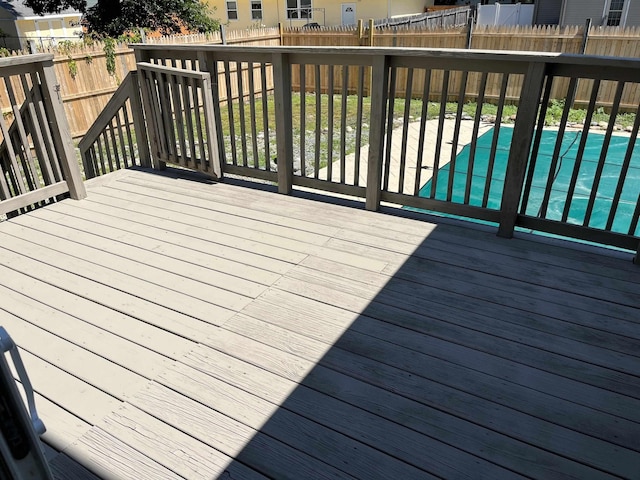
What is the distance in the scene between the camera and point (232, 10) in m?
20.2

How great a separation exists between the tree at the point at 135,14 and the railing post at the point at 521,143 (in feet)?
43.9

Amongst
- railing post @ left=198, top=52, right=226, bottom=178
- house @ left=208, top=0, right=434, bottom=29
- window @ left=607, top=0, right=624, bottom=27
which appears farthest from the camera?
house @ left=208, top=0, right=434, bottom=29

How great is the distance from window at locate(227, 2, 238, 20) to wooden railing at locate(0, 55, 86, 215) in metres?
18.8

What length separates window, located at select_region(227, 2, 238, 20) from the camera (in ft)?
65.7

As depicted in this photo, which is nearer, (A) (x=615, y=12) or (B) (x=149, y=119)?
(B) (x=149, y=119)

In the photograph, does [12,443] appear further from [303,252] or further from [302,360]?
[303,252]

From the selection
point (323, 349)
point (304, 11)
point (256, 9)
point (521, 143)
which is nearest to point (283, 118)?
point (521, 143)

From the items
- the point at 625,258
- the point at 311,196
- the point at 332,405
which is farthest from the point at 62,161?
the point at 625,258

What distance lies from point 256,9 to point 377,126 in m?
19.1

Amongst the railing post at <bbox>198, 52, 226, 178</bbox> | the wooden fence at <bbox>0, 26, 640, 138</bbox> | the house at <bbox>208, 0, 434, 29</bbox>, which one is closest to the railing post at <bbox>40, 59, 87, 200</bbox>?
the railing post at <bbox>198, 52, 226, 178</bbox>

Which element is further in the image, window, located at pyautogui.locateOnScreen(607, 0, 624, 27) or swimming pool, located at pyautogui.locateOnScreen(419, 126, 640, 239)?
window, located at pyautogui.locateOnScreen(607, 0, 624, 27)

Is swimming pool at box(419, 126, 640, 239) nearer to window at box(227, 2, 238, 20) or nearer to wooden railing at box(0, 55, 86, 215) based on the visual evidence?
wooden railing at box(0, 55, 86, 215)

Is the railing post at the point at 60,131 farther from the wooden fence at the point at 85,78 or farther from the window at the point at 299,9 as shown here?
the window at the point at 299,9

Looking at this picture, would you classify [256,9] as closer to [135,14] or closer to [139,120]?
[135,14]
